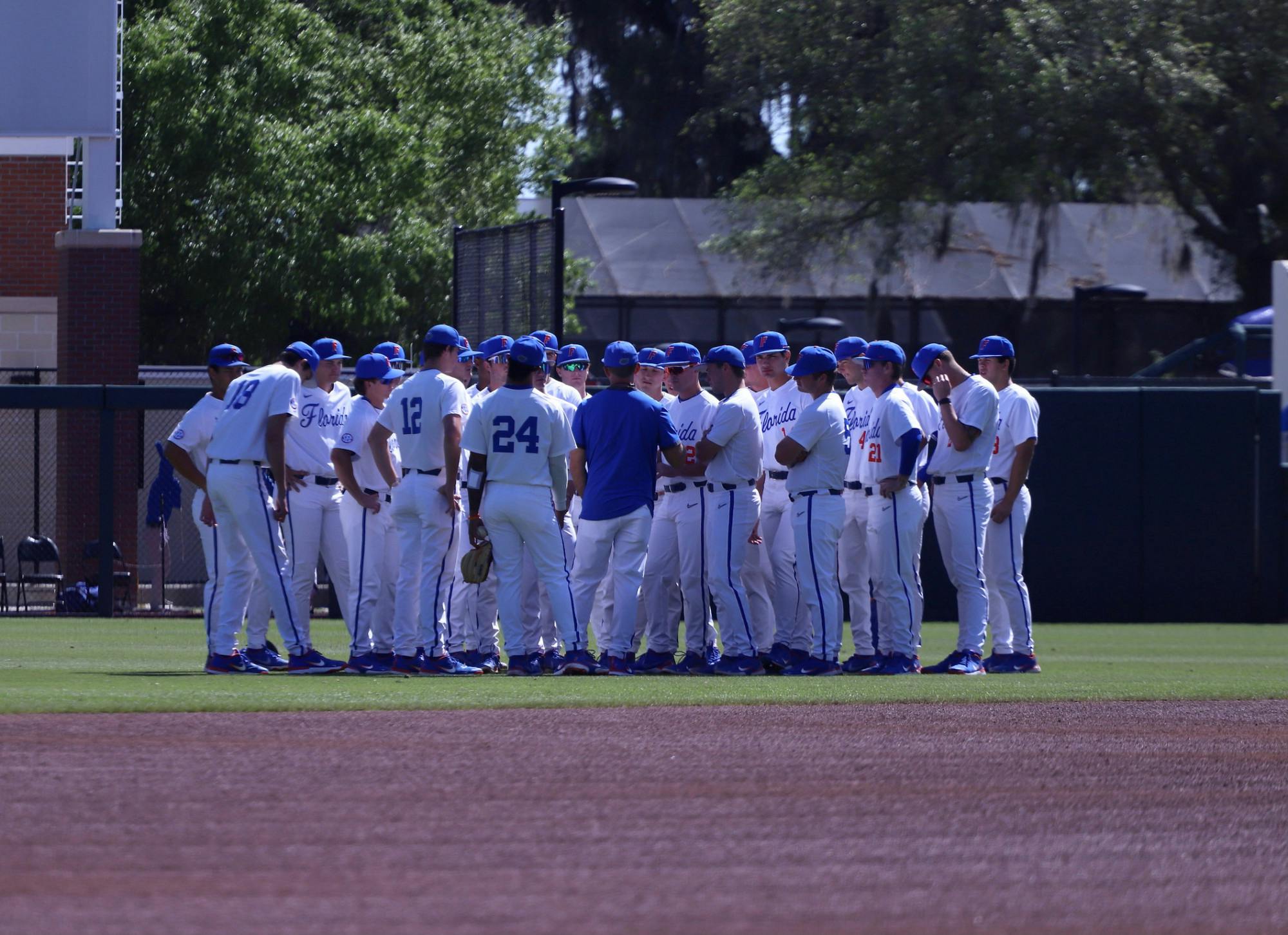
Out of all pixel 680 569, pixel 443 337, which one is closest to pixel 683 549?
pixel 680 569

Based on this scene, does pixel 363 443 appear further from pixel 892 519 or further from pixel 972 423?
pixel 972 423

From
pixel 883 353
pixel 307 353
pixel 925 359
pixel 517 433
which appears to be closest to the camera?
pixel 517 433

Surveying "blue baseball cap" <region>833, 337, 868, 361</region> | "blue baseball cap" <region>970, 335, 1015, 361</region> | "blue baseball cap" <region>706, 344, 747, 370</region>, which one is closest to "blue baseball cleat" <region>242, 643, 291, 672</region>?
"blue baseball cap" <region>706, 344, 747, 370</region>

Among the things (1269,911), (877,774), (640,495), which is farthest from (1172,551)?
(1269,911)

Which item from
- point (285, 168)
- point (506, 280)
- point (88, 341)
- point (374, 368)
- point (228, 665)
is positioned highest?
point (285, 168)

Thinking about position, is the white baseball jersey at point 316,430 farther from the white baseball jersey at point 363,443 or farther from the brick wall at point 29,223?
the brick wall at point 29,223

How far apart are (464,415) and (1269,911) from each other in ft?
21.9

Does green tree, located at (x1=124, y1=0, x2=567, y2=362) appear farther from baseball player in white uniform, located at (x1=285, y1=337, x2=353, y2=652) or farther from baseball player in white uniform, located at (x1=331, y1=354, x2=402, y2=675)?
baseball player in white uniform, located at (x1=331, y1=354, x2=402, y2=675)

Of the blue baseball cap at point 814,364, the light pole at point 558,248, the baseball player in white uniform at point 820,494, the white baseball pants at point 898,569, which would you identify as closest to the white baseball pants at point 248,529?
the baseball player in white uniform at point 820,494

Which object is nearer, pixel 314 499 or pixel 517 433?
pixel 517 433

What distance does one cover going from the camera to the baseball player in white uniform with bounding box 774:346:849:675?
1106 cm

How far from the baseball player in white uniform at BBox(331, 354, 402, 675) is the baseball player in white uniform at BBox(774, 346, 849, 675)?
237 cm

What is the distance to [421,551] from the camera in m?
10.4

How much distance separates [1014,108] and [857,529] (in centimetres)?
1597
